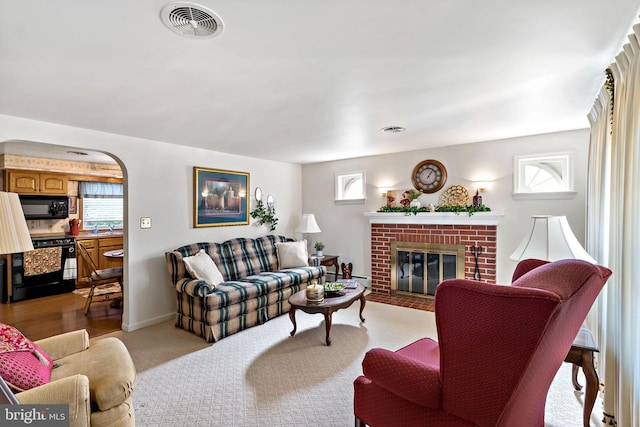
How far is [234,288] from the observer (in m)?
3.49

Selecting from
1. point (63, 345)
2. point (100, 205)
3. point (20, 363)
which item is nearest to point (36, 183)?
point (100, 205)

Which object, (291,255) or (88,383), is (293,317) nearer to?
(291,255)

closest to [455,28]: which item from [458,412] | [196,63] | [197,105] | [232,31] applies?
[232,31]

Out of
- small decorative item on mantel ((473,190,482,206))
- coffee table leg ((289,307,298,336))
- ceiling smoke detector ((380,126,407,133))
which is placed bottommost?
coffee table leg ((289,307,298,336))

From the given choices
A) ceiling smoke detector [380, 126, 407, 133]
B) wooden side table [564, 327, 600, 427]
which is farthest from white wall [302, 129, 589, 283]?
wooden side table [564, 327, 600, 427]

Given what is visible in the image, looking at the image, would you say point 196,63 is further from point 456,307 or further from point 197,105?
point 456,307

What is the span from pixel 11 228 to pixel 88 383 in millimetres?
845

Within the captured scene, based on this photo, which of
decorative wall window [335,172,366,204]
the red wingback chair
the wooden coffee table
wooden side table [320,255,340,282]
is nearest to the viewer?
the red wingback chair

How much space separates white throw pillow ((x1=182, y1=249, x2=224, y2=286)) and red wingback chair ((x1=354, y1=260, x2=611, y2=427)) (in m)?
2.64

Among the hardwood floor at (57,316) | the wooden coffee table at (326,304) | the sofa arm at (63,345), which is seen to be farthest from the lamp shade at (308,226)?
the sofa arm at (63,345)

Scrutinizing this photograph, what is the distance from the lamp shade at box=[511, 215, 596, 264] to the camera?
2.07m

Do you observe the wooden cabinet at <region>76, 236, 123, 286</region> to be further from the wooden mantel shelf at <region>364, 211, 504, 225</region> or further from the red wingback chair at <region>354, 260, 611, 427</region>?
the red wingback chair at <region>354, 260, 611, 427</region>

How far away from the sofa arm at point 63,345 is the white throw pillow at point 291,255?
9.23 ft

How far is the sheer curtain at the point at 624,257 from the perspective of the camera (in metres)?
1.53
